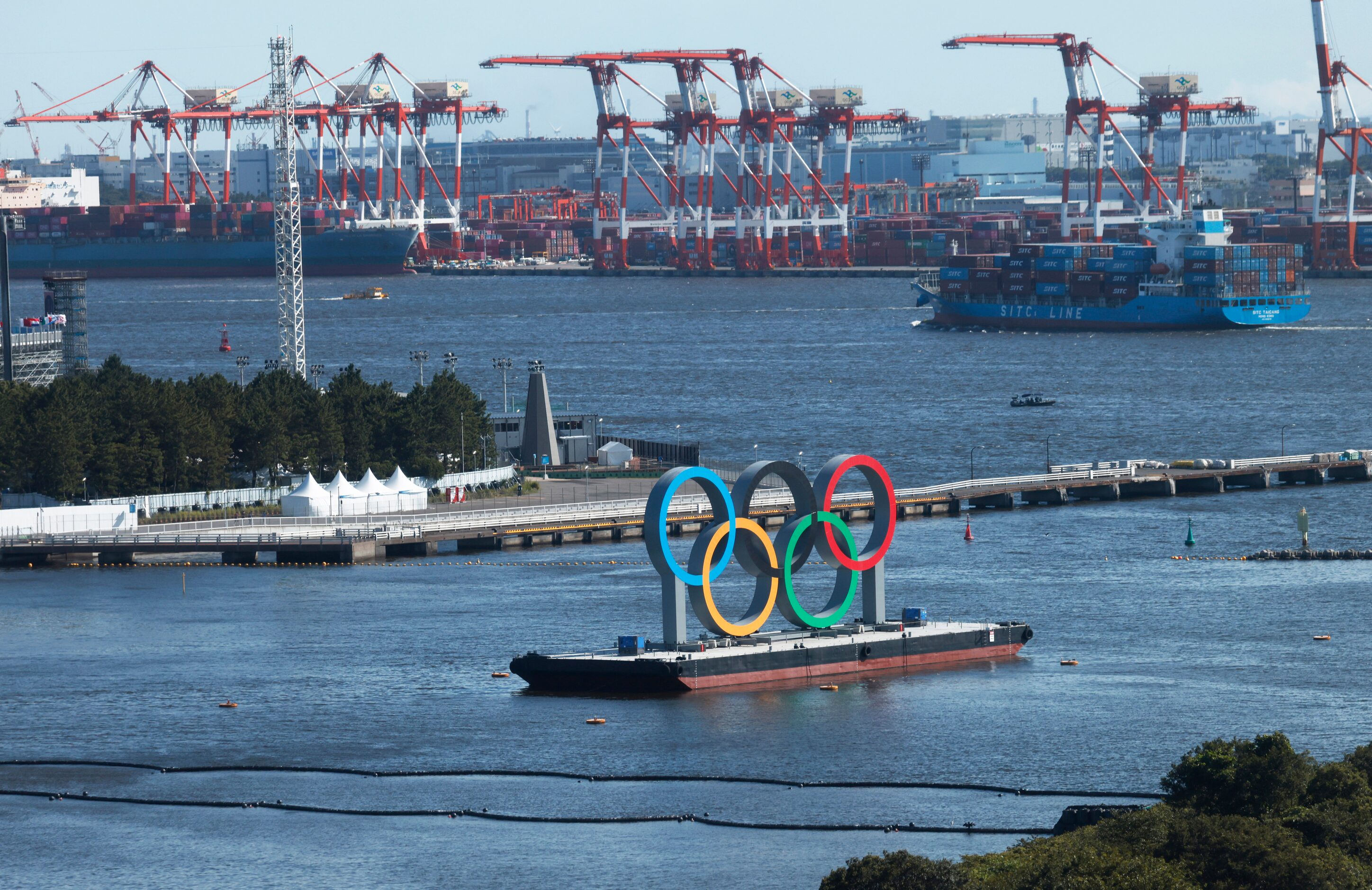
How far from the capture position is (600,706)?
37.1 metres

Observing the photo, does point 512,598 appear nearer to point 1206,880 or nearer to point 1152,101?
point 1206,880

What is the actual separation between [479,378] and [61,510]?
2147 inches

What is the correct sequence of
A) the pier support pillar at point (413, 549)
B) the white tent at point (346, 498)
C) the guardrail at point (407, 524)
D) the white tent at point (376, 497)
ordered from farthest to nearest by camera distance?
the white tent at point (376, 497)
the white tent at point (346, 498)
the pier support pillar at point (413, 549)
the guardrail at point (407, 524)

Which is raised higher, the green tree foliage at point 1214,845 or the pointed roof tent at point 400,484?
the pointed roof tent at point 400,484

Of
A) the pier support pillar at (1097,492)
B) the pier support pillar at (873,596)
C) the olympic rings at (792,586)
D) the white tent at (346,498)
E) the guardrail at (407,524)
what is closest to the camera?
the olympic rings at (792,586)

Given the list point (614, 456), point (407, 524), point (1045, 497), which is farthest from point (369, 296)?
point (407, 524)

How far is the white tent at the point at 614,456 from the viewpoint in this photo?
224 feet

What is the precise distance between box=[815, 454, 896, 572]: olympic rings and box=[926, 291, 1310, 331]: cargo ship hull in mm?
→ 108236

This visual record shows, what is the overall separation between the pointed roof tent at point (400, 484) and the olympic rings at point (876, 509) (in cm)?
2240

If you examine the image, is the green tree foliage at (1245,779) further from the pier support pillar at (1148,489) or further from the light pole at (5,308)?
the light pole at (5,308)

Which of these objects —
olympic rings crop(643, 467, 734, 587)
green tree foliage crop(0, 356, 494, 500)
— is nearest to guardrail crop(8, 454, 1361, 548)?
green tree foliage crop(0, 356, 494, 500)

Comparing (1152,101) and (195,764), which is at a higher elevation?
(1152,101)

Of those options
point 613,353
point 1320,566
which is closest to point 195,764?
point 1320,566

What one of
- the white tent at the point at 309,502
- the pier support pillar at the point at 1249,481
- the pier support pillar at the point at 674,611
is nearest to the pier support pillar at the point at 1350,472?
the pier support pillar at the point at 1249,481
